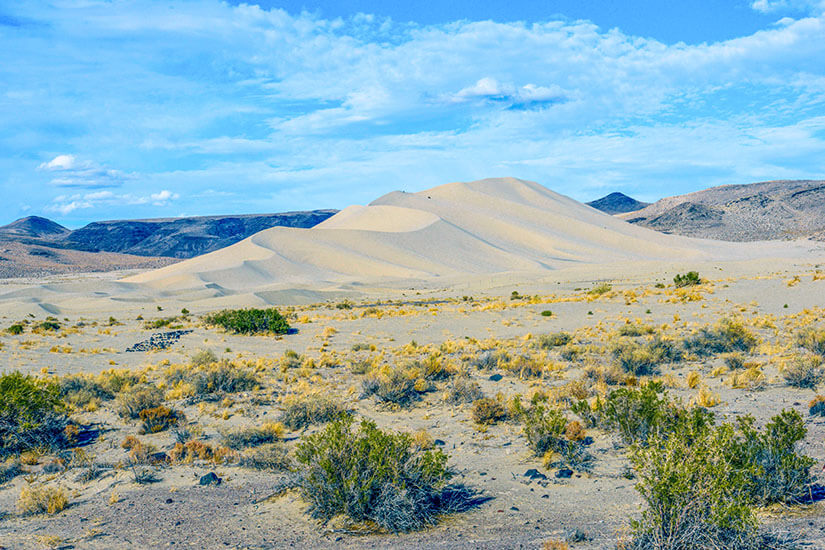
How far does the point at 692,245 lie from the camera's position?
328 ft

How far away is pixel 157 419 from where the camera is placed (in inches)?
379

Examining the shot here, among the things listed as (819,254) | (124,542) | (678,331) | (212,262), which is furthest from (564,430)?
(819,254)

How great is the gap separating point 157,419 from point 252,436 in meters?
2.09

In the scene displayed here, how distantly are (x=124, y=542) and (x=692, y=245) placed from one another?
107 m

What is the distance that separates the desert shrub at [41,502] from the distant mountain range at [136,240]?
13039cm

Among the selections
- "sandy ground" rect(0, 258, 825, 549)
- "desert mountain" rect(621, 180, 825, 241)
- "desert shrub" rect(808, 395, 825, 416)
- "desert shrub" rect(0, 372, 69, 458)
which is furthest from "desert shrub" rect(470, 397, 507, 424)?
"desert mountain" rect(621, 180, 825, 241)

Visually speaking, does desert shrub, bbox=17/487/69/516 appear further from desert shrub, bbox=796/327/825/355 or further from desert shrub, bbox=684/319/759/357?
desert shrub, bbox=796/327/825/355

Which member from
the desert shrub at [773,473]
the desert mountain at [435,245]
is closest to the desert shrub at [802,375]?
the desert shrub at [773,473]

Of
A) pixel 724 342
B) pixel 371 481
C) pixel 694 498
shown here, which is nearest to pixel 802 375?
pixel 724 342

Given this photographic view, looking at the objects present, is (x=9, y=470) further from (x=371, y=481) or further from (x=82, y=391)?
(x=371, y=481)

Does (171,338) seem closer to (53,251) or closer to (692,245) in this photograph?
(692,245)

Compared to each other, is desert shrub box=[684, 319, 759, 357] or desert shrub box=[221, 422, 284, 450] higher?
desert shrub box=[684, 319, 759, 357]

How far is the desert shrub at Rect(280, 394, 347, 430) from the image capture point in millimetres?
9398

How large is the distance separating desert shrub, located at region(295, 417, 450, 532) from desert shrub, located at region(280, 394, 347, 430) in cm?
332
